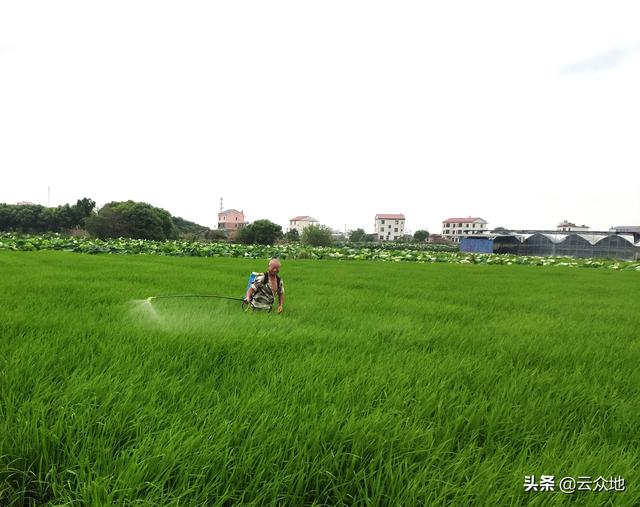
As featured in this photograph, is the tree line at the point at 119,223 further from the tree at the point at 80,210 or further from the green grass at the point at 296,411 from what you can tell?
the green grass at the point at 296,411

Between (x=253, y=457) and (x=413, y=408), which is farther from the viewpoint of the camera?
(x=413, y=408)

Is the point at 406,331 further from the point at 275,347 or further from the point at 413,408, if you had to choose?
the point at 413,408

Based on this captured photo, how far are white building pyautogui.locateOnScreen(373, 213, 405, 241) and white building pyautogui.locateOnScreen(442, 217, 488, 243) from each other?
38.2 ft

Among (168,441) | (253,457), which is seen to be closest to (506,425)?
(253,457)

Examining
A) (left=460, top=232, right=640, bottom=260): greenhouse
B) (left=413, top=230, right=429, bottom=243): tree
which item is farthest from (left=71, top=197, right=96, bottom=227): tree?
(left=413, top=230, right=429, bottom=243): tree

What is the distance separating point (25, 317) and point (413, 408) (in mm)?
3144

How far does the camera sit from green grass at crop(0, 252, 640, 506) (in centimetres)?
111

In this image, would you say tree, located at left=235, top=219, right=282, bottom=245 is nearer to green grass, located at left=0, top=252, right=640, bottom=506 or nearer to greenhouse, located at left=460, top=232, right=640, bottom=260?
greenhouse, located at left=460, top=232, right=640, bottom=260

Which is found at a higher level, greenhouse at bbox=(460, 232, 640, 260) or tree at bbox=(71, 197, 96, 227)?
tree at bbox=(71, 197, 96, 227)

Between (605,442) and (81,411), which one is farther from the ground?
(81,411)

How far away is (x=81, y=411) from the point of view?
140 cm

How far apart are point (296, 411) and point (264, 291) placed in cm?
237

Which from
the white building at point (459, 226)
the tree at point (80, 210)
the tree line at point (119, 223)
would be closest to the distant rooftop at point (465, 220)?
the white building at point (459, 226)

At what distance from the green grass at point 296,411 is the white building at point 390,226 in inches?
3568
